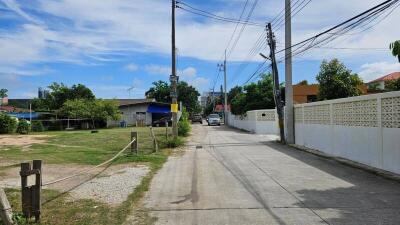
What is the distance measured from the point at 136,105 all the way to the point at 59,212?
5986 centimetres

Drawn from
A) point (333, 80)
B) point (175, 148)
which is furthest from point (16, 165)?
point (333, 80)

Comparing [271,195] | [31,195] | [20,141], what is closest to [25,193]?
[31,195]

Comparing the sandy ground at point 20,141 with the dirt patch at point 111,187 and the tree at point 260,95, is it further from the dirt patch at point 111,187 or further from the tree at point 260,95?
the tree at point 260,95

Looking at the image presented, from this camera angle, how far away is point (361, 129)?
15.6 meters

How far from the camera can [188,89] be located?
322ft

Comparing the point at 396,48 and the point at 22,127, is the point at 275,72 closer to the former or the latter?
the point at 396,48

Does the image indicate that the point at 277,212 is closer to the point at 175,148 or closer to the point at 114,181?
the point at 114,181

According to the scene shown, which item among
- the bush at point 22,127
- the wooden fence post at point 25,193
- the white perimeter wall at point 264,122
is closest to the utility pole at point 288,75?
the white perimeter wall at point 264,122

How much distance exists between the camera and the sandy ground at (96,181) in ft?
33.5

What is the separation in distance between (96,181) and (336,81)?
3464 centimetres

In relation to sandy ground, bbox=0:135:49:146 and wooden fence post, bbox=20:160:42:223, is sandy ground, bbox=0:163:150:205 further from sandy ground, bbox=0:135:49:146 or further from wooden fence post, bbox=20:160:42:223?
sandy ground, bbox=0:135:49:146

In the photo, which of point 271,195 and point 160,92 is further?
point 160,92

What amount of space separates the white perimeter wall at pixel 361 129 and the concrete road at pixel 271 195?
0.88 meters

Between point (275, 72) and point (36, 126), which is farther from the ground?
point (275, 72)
